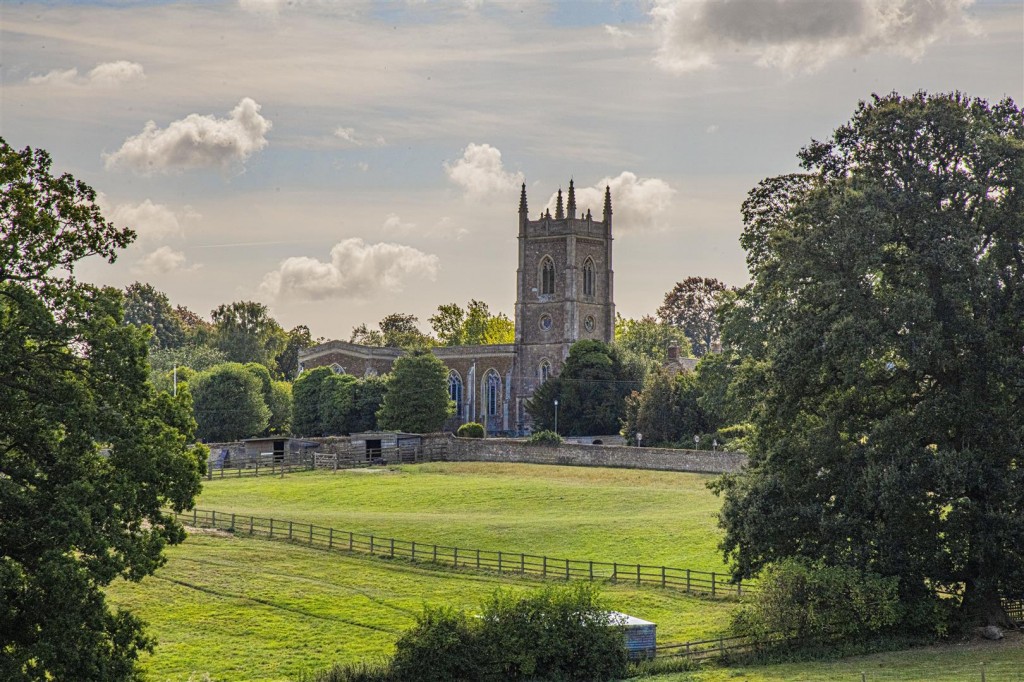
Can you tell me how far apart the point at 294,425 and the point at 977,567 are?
7129 cm

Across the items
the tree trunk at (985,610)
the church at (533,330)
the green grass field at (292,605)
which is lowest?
the green grass field at (292,605)

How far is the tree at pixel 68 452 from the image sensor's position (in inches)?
788

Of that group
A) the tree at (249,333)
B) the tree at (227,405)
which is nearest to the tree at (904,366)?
the tree at (227,405)

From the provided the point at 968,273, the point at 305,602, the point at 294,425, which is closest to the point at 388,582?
the point at 305,602

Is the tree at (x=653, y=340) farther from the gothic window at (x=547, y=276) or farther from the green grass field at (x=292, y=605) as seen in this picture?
the green grass field at (x=292, y=605)

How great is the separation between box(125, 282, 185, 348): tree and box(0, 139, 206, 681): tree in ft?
455

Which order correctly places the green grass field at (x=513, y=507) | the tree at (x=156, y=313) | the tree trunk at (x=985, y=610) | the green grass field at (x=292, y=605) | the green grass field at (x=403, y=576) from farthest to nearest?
the tree at (x=156, y=313)
the green grass field at (x=513, y=507)
the tree trunk at (x=985, y=610)
the green grass field at (x=292, y=605)
the green grass field at (x=403, y=576)

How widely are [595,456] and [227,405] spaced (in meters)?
33.5

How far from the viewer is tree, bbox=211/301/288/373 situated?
137 m

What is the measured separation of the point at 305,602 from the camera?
114 ft

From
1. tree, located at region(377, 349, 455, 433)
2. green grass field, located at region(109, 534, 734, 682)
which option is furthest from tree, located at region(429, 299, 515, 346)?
green grass field, located at region(109, 534, 734, 682)

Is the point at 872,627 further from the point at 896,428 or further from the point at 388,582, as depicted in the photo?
the point at 388,582

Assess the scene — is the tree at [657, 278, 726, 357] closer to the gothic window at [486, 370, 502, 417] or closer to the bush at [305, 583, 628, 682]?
the gothic window at [486, 370, 502, 417]

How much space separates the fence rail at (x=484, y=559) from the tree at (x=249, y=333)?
291ft
